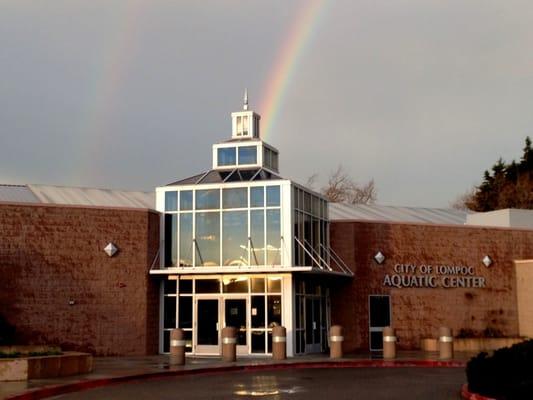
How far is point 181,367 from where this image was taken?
23.7m

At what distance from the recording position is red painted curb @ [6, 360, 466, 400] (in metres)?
17.3

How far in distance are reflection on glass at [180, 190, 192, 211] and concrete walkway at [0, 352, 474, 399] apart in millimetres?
5900

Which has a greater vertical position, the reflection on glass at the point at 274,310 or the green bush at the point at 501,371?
the reflection on glass at the point at 274,310

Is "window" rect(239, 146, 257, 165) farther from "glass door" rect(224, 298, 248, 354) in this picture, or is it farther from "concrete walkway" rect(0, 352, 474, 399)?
"concrete walkway" rect(0, 352, 474, 399)

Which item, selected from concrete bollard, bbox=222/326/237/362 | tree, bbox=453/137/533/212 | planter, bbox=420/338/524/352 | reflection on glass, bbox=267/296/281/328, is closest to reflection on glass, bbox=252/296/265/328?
reflection on glass, bbox=267/296/281/328

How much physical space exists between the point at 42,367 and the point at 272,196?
12.5 meters

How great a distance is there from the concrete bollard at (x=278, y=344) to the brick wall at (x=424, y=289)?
6.20 metres

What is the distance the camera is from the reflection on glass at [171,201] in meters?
31.4

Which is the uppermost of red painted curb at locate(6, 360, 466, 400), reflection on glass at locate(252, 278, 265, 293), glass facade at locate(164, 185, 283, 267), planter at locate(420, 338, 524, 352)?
glass facade at locate(164, 185, 283, 267)

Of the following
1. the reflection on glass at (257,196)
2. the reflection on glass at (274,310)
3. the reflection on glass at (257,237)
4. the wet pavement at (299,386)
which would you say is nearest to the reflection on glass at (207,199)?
the reflection on glass at (257,196)

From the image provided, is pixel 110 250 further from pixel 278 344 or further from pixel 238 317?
pixel 278 344

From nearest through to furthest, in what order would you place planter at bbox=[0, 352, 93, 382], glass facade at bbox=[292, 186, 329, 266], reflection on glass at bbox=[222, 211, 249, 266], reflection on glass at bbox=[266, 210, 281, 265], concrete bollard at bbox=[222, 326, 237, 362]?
planter at bbox=[0, 352, 93, 382]
concrete bollard at bbox=[222, 326, 237, 362]
reflection on glass at bbox=[266, 210, 281, 265]
reflection on glass at bbox=[222, 211, 249, 266]
glass facade at bbox=[292, 186, 329, 266]

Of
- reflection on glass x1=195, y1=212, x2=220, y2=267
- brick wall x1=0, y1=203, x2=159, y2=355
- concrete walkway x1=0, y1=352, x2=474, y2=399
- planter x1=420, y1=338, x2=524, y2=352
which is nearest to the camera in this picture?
concrete walkway x1=0, y1=352, x2=474, y2=399

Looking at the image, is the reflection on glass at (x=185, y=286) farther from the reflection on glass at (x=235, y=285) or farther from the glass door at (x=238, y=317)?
the glass door at (x=238, y=317)
